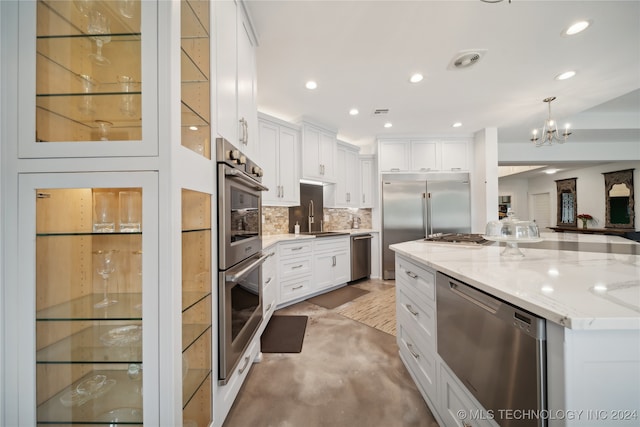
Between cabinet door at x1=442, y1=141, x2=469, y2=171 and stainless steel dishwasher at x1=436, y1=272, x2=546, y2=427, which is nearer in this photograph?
stainless steel dishwasher at x1=436, y1=272, x2=546, y2=427

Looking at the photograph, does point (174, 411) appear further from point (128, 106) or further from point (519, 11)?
point (519, 11)

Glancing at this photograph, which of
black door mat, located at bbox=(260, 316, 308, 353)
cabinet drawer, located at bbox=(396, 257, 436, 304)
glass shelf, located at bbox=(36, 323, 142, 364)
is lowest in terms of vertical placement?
black door mat, located at bbox=(260, 316, 308, 353)

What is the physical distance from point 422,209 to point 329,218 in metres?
1.66

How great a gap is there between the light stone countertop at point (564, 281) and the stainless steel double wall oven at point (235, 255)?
3.40 feet

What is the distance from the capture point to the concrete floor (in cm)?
132

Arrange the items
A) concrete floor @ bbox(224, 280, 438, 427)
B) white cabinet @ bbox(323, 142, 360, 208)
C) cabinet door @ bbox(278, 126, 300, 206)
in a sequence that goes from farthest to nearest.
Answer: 1. white cabinet @ bbox(323, 142, 360, 208)
2. cabinet door @ bbox(278, 126, 300, 206)
3. concrete floor @ bbox(224, 280, 438, 427)

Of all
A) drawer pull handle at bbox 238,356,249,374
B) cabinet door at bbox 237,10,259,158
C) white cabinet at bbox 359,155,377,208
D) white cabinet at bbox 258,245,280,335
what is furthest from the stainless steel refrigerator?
drawer pull handle at bbox 238,356,249,374

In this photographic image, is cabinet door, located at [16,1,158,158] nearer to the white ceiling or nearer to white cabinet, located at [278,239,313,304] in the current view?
the white ceiling

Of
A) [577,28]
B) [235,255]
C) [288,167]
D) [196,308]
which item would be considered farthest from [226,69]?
[577,28]

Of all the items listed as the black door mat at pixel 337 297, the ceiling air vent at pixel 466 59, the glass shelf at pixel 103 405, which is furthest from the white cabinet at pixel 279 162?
the glass shelf at pixel 103 405

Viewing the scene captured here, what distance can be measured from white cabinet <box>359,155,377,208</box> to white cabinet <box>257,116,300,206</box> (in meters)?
1.61

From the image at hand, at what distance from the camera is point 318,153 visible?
147 inches

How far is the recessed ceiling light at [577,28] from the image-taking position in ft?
5.84

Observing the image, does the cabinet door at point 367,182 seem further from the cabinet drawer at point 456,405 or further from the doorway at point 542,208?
the doorway at point 542,208
